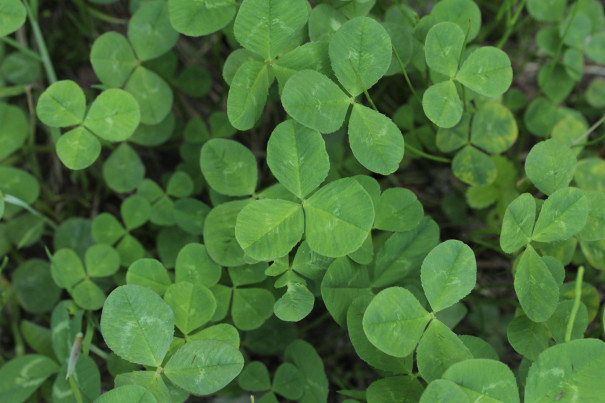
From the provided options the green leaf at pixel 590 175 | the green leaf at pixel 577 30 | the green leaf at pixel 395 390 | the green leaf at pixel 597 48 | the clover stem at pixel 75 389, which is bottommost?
the clover stem at pixel 75 389

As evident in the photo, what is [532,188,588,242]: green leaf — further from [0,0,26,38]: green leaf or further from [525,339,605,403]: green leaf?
[0,0,26,38]: green leaf

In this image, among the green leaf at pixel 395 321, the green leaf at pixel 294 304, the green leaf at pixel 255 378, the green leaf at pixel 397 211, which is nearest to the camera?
the green leaf at pixel 395 321

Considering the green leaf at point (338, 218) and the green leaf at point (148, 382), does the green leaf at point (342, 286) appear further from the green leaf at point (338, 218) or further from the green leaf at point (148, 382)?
the green leaf at point (148, 382)

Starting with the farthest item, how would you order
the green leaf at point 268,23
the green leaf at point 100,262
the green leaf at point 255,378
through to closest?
1. the green leaf at point 100,262
2. the green leaf at point 255,378
3. the green leaf at point 268,23

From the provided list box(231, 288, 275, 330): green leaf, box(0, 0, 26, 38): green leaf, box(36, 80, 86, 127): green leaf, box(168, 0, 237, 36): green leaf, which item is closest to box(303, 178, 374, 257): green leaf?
box(231, 288, 275, 330): green leaf

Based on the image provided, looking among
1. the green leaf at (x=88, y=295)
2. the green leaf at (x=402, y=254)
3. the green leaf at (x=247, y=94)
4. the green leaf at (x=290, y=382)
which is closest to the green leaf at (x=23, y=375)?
the green leaf at (x=88, y=295)

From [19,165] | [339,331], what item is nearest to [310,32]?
[339,331]
